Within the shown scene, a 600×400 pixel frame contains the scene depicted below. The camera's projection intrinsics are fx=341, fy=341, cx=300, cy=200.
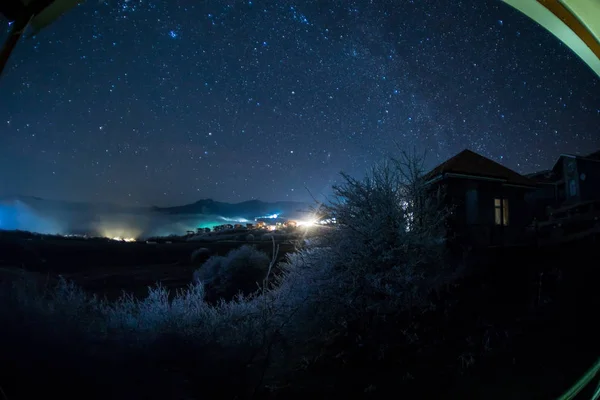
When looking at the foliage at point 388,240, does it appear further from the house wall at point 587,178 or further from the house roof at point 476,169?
the house wall at point 587,178

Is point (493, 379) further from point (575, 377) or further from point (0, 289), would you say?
point (0, 289)

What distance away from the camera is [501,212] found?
1739 cm

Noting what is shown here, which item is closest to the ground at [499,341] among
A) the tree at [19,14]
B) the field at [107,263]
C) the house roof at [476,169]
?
the tree at [19,14]

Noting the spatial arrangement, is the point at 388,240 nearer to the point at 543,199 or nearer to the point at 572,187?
the point at 572,187

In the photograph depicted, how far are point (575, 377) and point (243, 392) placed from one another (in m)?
4.44

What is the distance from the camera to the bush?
50.2ft

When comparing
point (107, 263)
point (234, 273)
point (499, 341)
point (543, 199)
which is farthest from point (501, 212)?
point (107, 263)

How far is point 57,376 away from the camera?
370 cm

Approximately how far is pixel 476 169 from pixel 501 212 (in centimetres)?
289

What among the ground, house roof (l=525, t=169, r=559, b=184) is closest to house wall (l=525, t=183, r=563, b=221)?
house roof (l=525, t=169, r=559, b=184)

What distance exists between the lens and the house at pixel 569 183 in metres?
23.9

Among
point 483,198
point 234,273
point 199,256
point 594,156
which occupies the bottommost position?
point 199,256

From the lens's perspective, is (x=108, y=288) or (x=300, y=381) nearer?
(x=300, y=381)

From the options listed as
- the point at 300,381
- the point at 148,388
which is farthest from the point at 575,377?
the point at 148,388
